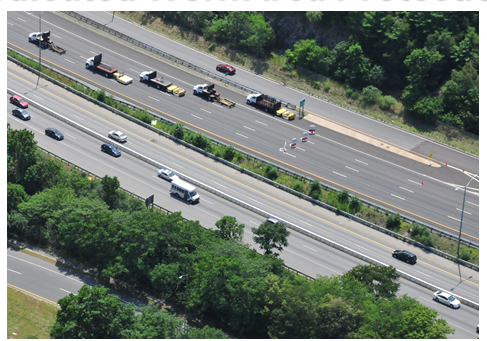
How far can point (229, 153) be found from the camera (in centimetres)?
10775

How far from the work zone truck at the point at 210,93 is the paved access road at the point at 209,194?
544 inches

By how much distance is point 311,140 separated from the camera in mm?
113375

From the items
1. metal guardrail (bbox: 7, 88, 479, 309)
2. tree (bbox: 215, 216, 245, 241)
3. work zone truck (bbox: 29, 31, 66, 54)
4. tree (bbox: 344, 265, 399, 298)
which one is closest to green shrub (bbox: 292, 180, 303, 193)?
metal guardrail (bbox: 7, 88, 479, 309)

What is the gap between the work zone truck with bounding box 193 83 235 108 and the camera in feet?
392

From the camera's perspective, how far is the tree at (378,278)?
8294 centimetres

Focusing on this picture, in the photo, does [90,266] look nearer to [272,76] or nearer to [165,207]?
[165,207]

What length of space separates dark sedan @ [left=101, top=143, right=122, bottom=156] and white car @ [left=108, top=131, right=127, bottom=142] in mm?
2522

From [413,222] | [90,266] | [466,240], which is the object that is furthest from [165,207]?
[466,240]

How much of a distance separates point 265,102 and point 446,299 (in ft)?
156

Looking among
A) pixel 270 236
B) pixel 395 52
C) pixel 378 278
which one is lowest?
pixel 378 278

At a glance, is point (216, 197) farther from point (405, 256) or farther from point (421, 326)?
point (421, 326)

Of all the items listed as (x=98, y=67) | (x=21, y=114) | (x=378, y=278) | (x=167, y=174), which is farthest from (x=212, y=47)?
(x=378, y=278)

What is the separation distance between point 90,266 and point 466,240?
174 feet

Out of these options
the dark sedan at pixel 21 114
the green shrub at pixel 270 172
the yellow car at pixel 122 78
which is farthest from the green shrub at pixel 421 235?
the dark sedan at pixel 21 114
